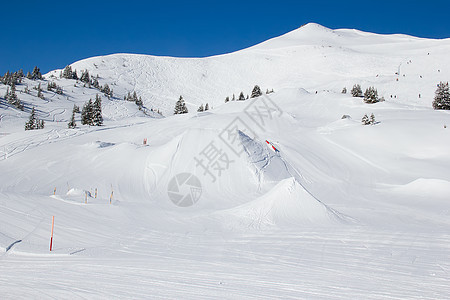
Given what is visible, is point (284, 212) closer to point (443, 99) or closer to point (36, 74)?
point (443, 99)

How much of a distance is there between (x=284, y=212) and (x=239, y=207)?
1.73m

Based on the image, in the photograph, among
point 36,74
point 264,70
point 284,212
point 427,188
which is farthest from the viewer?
point 264,70

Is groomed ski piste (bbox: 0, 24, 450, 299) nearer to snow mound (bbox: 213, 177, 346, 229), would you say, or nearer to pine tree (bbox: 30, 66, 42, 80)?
snow mound (bbox: 213, 177, 346, 229)

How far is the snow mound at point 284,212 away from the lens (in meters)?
9.23

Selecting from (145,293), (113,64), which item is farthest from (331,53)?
(145,293)

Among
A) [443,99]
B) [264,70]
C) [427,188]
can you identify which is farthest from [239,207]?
[264,70]

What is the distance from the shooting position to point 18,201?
377 inches

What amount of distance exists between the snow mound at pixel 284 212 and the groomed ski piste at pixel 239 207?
5 centimetres

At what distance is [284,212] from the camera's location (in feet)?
31.8

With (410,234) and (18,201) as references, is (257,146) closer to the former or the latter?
(410,234)

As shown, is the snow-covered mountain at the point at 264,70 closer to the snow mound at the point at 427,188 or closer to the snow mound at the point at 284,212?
the snow mound at the point at 427,188

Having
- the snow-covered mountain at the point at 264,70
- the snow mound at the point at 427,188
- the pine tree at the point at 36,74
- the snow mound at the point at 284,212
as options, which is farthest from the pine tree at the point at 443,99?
the pine tree at the point at 36,74

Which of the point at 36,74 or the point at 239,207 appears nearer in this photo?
the point at 239,207

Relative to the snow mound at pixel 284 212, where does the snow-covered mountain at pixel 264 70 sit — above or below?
above
